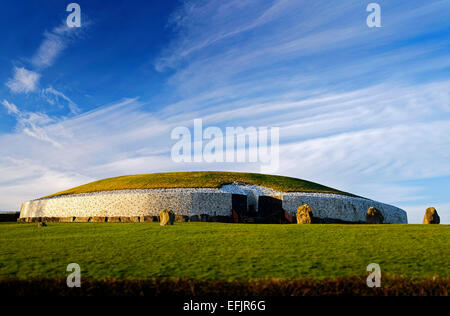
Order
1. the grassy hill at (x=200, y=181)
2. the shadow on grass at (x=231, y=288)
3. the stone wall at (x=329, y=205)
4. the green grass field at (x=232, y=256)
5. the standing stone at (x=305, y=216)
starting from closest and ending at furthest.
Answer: the shadow on grass at (x=231, y=288) < the green grass field at (x=232, y=256) < the standing stone at (x=305, y=216) < the stone wall at (x=329, y=205) < the grassy hill at (x=200, y=181)

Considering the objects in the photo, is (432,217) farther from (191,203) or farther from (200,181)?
(200,181)

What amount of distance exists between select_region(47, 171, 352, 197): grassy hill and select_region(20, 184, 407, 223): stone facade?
1.36 m

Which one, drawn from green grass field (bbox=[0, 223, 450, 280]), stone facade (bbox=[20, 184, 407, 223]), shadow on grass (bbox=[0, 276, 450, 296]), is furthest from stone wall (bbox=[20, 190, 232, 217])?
shadow on grass (bbox=[0, 276, 450, 296])

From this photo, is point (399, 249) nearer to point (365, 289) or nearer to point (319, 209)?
point (365, 289)

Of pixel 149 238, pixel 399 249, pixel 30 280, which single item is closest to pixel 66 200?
pixel 149 238

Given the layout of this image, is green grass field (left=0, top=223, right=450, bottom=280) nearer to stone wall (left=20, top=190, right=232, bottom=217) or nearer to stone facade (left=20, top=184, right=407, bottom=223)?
stone wall (left=20, top=190, right=232, bottom=217)

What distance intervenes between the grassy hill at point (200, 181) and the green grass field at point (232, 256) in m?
19.7

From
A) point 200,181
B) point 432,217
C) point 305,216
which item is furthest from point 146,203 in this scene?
point 432,217

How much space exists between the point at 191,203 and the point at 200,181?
5.82 meters

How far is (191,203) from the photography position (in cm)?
3086

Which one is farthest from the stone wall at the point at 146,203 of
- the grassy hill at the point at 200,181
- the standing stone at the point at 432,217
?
the standing stone at the point at 432,217

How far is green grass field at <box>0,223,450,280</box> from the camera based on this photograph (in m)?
9.16

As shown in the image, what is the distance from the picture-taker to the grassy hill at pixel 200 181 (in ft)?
117

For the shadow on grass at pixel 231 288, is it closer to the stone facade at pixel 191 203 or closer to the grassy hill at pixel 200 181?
the stone facade at pixel 191 203
